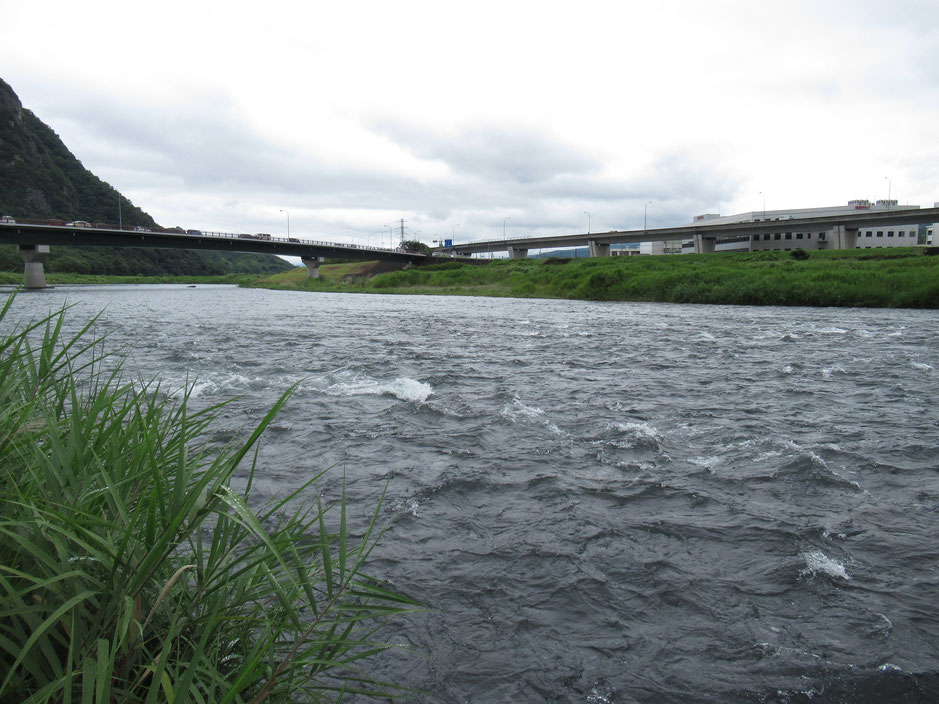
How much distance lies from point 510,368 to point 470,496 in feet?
32.7

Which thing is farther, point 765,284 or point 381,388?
point 765,284

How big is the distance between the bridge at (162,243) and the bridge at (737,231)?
23604 mm

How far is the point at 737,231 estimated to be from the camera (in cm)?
10619

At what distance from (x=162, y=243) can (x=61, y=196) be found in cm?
10031

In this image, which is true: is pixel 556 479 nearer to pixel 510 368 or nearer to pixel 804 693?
pixel 804 693

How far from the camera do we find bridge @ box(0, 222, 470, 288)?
260ft

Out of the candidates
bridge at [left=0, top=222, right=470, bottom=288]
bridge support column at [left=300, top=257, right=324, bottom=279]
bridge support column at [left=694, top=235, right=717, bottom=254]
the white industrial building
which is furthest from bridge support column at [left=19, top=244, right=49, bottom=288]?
the white industrial building

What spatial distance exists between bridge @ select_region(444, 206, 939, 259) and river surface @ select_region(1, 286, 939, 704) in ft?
305

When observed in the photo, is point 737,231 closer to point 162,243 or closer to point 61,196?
point 162,243

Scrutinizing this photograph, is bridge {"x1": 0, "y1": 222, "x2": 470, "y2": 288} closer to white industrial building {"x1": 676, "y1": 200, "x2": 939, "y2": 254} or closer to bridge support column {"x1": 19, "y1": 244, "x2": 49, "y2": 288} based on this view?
bridge support column {"x1": 19, "y1": 244, "x2": 49, "y2": 288}

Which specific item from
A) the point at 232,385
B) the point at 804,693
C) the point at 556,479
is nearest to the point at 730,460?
the point at 556,479

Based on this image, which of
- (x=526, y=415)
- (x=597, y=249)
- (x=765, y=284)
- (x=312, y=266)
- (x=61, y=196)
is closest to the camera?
(x=526, y=415)

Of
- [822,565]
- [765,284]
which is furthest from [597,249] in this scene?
[822,565]

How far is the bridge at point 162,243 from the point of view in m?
79.2
